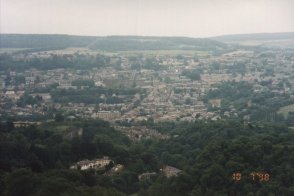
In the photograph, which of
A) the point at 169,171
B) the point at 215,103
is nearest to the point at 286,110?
the point at 215,103

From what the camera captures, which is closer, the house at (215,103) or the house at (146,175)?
the house at (146,175)

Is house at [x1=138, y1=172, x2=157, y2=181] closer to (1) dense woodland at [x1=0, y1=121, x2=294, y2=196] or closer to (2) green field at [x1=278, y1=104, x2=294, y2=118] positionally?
(1) dense woodland at [x1=0, y1=121, x2=294, y2=196]

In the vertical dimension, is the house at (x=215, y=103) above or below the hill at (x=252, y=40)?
below

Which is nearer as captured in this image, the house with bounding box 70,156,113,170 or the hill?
the house with bounding box 70,156,113,170

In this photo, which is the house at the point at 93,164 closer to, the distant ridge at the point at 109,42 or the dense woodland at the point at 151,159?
the dense woodland at the point at 151,159

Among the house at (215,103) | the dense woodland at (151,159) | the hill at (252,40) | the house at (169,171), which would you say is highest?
the hill at (252,40)

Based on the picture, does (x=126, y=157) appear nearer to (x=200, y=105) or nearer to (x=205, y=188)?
(x=205, y=188)
